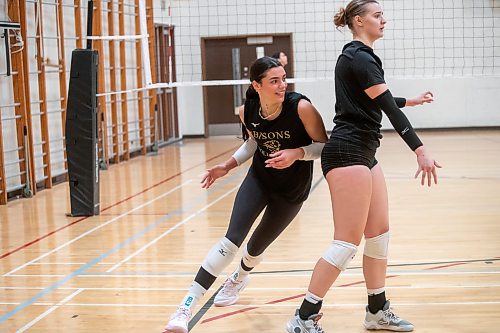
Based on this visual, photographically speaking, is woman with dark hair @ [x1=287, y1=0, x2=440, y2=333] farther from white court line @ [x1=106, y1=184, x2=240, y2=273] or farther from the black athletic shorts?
white court line @ [x1=106, y1=184, x2=240, y2=273]

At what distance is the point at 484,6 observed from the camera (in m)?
18.0

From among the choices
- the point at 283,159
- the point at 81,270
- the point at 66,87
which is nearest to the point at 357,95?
the point at 283,159

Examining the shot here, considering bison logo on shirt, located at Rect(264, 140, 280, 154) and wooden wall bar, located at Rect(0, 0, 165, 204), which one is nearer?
bison logo on shirt, located at Rect(264, 140, 280, 154)

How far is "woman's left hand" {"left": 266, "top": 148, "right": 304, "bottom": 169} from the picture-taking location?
4320mm

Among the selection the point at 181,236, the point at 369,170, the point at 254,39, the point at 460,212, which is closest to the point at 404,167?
the point at 460,212

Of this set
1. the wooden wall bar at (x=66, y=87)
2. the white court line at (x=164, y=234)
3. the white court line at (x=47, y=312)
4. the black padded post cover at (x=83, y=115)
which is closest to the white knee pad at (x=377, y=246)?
the white court line at (x=47, y=312)

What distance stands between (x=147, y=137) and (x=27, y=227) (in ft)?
28.2

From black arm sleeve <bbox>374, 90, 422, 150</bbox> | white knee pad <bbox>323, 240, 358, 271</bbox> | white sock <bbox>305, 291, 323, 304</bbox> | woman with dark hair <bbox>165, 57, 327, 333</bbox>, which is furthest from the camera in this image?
woman with dark hair <bbox>165, 57, 327, 333</bbox>

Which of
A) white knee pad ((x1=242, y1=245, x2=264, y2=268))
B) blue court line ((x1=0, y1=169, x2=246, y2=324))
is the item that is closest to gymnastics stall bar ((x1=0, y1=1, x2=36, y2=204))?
blue court line ((x1=0, y1=169, x2=246, y2=324))

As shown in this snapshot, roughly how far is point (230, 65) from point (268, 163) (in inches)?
605

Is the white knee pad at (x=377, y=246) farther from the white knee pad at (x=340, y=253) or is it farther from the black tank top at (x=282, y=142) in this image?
the black tank top at (x=282, y=142)

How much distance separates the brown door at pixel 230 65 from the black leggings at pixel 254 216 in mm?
14280

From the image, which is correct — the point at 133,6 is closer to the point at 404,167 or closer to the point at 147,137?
the point at 147,137

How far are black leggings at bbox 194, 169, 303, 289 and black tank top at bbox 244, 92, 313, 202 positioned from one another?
5 cm
